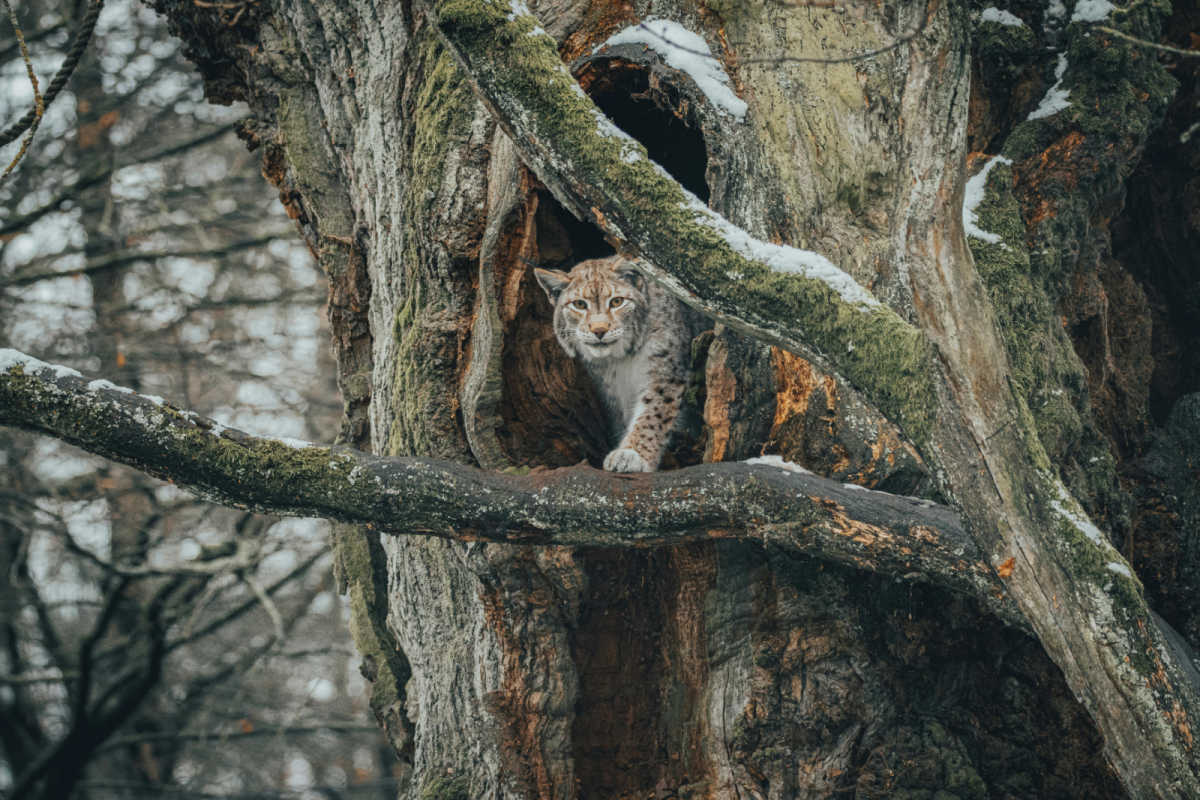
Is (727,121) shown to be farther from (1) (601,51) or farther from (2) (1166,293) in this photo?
(2) (1166,293)

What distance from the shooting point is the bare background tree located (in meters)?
7.19

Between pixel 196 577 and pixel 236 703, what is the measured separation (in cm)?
112

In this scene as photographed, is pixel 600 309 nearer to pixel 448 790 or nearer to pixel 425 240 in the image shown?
pixel 425 240

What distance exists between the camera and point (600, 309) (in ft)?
14.4

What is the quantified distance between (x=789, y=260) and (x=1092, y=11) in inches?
81.7

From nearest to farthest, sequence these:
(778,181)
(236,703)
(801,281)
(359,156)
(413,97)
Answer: (801,281) < (778,181) < (413,97) < (359,156) < (236,703)

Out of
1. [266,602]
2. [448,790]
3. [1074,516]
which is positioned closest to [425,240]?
[448,790]

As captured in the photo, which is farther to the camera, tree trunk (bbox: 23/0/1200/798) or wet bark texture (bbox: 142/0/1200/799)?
wet bark texture (bbox: 142/0/1200/799)

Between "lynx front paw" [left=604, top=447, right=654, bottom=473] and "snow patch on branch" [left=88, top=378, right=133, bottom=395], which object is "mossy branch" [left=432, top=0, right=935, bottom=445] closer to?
"snow patch on branch" [left=88, top=378, right=133, bottom=395]

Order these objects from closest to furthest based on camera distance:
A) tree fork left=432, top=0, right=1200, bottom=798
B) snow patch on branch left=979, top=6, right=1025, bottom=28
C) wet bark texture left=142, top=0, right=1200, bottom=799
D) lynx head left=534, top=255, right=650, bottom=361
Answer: tree fork left=432, top=0, right=1200, bottom=798 < wet bark texture left=142, top=0, right=1200, bottom=799 < snow patch on branch left=979, top=6, right=1025, bottom=28 < lynx head left=534, top=255, right=650, bottom=361

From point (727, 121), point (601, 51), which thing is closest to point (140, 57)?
point (601, 51)

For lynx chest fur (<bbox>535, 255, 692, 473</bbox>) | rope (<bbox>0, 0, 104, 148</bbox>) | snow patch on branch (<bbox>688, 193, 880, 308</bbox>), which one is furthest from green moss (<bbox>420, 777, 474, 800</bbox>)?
rope (<bbox>0, 0, 104, 148</bbox>)

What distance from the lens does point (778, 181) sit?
2.90 meters

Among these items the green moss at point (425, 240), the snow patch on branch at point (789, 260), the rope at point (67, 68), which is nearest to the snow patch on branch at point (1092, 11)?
the snow patch on branch at point (789, 260)
